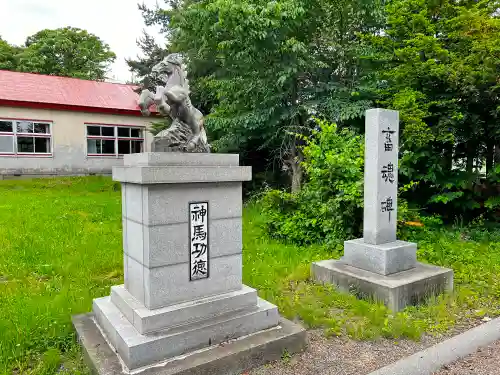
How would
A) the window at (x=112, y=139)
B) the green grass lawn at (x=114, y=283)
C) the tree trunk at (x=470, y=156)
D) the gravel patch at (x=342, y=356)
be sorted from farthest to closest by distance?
1. the window at (x=112, y=139)
2. the tree trunk at (x=470, y=156)
3. the green grass lawn at (x=114, y=283)
4. the gravel patch at (x=342, y=356)

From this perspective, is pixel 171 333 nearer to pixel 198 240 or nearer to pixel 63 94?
pixel 198 240

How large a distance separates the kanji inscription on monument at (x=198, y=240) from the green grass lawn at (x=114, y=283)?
119cm

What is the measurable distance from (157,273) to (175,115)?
4.64 feet

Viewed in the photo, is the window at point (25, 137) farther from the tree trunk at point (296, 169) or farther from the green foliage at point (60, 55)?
the tree trunk at point (296, 169)

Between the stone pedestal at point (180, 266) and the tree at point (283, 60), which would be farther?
the tree at point (283, 60)

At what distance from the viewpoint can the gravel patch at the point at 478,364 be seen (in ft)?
10.2

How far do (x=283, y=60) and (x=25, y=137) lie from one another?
43.6 ft

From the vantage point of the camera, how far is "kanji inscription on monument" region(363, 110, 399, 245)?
480 centimetres

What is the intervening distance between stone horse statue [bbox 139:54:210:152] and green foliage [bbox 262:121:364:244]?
3.78 meters

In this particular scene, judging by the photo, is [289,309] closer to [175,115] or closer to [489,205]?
[175,115]

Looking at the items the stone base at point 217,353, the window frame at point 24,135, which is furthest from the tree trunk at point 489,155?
the window frame at point 24,135

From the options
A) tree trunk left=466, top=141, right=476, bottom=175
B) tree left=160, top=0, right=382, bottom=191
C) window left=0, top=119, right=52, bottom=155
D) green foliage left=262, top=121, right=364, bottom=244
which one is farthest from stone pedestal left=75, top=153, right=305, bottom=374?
window left=0, top=119, right=52, bottom=155

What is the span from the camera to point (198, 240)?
10.4 feet

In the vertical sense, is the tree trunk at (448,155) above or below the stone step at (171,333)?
above
